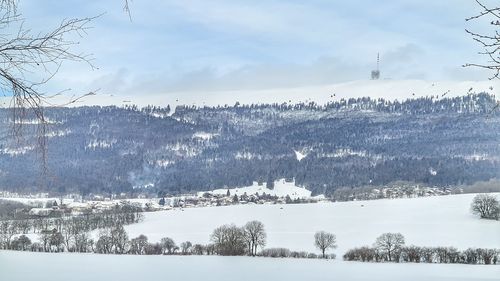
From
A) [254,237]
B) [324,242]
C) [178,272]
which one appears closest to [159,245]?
[254,237]

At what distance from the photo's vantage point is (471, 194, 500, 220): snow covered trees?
55750 mm

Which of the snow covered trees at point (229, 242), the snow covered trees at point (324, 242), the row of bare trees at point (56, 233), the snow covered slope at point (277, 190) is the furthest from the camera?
the snow covered slope at point (277, 190)

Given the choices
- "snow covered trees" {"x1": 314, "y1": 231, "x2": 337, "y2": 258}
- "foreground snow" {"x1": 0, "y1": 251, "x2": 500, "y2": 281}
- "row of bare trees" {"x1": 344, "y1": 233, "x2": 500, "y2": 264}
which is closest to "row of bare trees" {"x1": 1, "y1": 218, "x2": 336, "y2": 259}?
"snow covered trees" {"x1": 314, "y1": 231, "x2": 337, "y2": 258}

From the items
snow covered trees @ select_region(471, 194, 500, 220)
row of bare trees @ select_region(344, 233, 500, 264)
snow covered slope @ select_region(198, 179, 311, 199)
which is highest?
snow covered slope @ select_region(198, 179, 311, 199)

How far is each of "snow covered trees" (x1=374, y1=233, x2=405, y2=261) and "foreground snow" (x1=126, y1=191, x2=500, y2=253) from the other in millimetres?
2878

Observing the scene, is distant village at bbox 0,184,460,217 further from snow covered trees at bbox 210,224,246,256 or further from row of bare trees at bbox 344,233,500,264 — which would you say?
row of bare trees at bbox 344,233,500,264

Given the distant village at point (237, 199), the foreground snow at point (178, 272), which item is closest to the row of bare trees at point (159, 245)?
the foreground snow at point (178, 272)

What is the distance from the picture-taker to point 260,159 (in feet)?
573

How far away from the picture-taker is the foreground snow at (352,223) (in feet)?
148

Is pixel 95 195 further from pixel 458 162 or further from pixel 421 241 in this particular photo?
pixel 421 241

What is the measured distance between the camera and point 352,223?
61094 mm

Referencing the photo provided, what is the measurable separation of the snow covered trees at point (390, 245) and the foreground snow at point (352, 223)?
2.88m

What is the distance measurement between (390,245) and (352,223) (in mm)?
25317

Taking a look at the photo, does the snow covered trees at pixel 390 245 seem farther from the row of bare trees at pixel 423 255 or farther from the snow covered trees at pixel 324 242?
the snow covered trees at pixel 324 242
